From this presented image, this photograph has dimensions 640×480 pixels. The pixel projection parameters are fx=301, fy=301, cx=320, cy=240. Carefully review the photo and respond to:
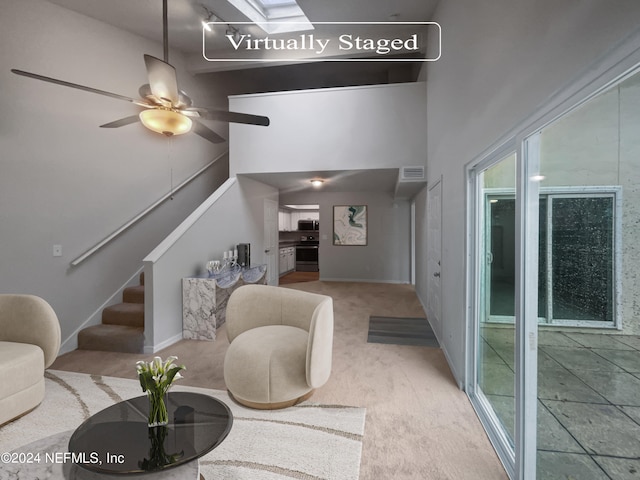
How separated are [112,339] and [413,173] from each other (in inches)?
174

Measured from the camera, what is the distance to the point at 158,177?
464cm

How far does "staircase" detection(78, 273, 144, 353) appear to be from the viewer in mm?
3305

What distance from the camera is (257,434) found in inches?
74.9

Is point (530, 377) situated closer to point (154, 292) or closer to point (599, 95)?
point (599, 95)

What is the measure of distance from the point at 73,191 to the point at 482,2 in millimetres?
4327

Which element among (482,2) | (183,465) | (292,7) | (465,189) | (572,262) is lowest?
(183,465)

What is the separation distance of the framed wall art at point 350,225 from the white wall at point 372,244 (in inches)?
4.1

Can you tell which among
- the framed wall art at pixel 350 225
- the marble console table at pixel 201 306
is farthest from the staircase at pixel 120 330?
the framed wall art at pixel 350 225

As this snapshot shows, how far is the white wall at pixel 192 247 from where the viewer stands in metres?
3.32

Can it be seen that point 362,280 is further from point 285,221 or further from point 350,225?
point 285,221

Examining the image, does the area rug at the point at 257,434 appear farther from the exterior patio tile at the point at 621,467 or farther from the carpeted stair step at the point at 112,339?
the exterior patio tile at the point at 621,467

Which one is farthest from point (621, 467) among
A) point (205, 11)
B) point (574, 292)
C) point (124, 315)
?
point (205, 11)

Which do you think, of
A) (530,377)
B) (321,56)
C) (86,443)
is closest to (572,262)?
(530,377)

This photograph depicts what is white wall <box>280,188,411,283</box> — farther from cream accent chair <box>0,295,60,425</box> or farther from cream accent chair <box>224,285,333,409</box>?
cream accent chair <box>0,295,60,425</box>
